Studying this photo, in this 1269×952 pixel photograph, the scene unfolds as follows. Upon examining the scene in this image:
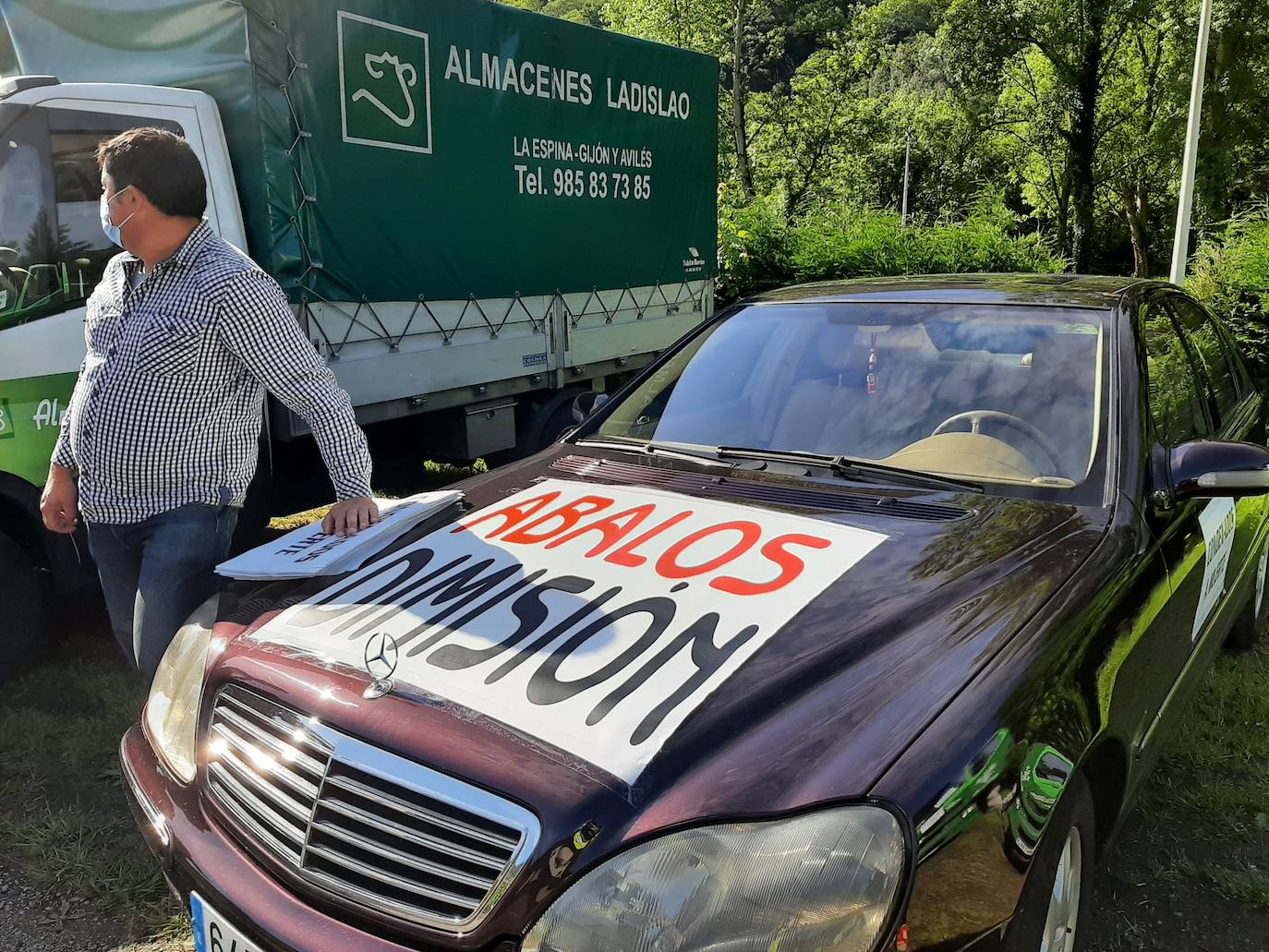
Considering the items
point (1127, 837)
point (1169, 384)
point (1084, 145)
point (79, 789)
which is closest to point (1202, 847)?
point (1127, 837)

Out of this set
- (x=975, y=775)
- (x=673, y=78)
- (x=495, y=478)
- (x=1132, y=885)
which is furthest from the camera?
(x=673, y=78)

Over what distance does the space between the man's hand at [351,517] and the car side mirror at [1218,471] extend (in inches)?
75.3

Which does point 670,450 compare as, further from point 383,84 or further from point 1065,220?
point 1065,220

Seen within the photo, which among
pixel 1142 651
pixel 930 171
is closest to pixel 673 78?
pixel 1142 651

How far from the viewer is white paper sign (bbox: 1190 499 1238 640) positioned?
102 inches

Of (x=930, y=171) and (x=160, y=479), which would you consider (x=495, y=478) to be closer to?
(x=160, y=479)

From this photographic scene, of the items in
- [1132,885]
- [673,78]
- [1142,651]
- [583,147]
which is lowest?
[1132,885]

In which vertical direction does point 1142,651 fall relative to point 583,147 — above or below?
below

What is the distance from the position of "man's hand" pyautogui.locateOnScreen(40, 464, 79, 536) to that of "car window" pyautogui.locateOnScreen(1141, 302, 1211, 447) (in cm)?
281

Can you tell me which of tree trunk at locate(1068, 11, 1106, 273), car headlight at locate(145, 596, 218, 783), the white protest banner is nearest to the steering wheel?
the white protest banner

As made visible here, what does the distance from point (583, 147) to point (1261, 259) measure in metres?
7.13

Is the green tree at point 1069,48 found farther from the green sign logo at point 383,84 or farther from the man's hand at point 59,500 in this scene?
the man's hand at point 59,500

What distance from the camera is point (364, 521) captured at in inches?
93.7

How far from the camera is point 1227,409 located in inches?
133
